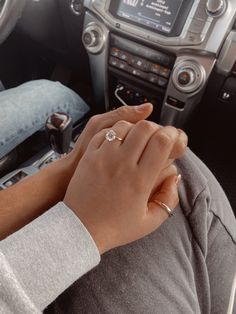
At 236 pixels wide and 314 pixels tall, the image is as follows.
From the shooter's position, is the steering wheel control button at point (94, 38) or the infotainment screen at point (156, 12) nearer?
the infotainment screen at point (156, 12)

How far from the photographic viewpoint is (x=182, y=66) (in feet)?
2.82

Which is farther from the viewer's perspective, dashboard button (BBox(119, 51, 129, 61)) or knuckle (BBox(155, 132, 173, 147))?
dashboard button (BBox(119, 51, 129, 61))

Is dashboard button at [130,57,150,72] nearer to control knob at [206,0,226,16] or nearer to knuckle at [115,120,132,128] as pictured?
control knob at [206,0,226,16]

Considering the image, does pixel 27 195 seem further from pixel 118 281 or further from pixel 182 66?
pixel 182 66

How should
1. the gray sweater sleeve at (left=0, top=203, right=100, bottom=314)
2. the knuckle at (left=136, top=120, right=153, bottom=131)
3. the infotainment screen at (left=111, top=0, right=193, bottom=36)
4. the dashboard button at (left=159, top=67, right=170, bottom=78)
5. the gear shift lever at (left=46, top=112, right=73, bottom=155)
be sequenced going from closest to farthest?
the gray sweater sleeve at (left=0, top=203, right=100, bottom=314) < the knuckle at (left=136, top=120, right=153, bottom=131) < the gear shift lever at (left=46, top=112, right=73, bottom=155) < the infotainment screen at (left=111, top=0, right=193, bottom=36) < the dashboard button at (left=159, top=67, right=170, bottom=78)

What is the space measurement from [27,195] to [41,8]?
786mm

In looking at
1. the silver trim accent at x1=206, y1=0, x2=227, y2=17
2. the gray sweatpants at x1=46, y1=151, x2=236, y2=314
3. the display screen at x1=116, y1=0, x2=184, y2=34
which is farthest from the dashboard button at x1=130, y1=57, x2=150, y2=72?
the gray sweatpants at x1=46, y1=151, x2=236, y2=314

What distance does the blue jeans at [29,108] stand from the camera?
0.78 m

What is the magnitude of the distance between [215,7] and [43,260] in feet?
2.06

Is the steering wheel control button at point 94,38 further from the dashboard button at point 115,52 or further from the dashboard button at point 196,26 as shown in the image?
the dashboard button at point 196,26

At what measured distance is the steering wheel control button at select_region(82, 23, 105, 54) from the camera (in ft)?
3.14

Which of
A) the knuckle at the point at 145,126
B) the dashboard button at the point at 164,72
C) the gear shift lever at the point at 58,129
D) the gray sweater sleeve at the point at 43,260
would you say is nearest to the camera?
the gray sweater sleeve at the point at 43,260

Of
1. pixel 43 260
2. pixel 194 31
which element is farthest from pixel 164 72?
pixel 43 260

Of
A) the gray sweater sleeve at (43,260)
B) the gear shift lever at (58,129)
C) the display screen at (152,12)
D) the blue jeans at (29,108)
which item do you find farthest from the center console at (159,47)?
the gray sweater sleeve at (43,260)
